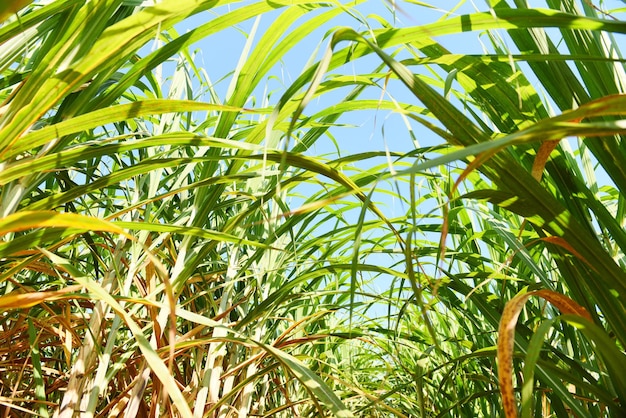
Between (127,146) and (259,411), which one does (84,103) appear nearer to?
(127,146)

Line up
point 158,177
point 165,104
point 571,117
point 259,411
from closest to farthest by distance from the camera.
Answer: point 571,117 → point 165,104 → point 158,177 → point 259,411

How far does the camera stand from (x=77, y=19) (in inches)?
24.3

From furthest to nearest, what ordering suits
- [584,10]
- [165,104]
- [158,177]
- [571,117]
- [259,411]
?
[259,411]
[158,177]
[584,10]
[165,104]
[571,117]

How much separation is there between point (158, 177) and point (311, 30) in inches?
17.8

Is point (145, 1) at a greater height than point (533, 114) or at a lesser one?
greater

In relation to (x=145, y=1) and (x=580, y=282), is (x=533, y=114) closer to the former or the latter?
(x=580, y=282)

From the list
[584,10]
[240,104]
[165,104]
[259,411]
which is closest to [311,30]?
[240,104]

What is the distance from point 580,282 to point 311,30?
0.45 metres

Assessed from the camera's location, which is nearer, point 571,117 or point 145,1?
point 571,117

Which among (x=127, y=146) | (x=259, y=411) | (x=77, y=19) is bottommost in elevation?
(x=259, y=411)

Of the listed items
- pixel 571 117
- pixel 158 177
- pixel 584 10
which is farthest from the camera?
pixel 158 177

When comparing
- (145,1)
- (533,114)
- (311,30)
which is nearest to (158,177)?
(145,1)

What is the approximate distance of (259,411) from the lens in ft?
4.96

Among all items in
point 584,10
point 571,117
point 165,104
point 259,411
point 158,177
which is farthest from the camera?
point 259,411
